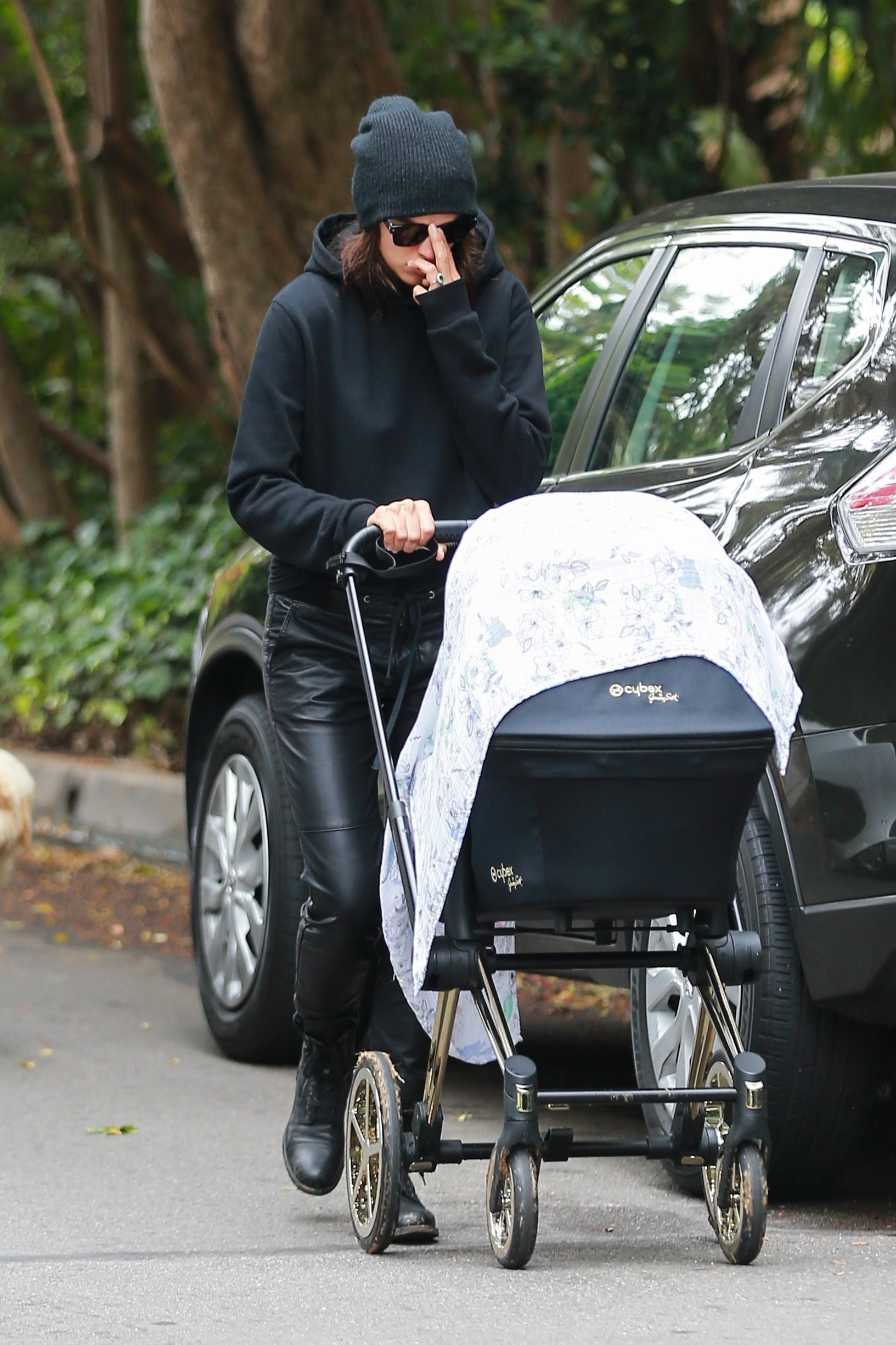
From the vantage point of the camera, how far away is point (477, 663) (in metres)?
3.34

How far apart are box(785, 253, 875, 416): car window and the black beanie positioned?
2.74ft

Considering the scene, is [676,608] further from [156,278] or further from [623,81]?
[156,278]

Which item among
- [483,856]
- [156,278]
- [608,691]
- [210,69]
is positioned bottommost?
[156,278]

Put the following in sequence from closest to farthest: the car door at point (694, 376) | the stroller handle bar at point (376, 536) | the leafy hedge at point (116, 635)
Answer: the stroller handle bar at point (376, 536) → the car door at point (694, 376) → the leafy hedge at point (116, 635)

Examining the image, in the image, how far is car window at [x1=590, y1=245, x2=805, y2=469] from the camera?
448 cm

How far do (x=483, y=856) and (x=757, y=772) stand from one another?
46 cm

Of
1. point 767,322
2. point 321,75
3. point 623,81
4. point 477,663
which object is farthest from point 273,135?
point 477,663

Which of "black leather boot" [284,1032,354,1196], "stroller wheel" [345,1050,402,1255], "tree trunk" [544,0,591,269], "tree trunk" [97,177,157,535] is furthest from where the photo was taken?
"tree trunk" [97,177,157,535]

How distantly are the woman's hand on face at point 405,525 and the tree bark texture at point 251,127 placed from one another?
16.9 feet

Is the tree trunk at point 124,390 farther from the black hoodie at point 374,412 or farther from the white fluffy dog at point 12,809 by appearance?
the black hoodie at point 374,412

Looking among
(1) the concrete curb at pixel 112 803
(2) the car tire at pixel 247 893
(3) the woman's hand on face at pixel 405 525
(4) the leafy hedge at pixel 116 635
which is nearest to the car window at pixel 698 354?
(3) the woman's hand on face at pixel 405 525

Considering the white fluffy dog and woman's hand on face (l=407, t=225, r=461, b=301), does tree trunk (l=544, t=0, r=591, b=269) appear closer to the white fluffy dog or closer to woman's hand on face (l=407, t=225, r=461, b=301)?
the white fluffy dog

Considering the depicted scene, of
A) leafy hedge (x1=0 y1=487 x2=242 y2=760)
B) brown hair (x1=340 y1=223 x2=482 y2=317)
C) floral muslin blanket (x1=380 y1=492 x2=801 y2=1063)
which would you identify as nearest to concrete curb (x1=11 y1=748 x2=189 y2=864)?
leafy hedge (x1=0 y1=487 x2=242 y2=760)

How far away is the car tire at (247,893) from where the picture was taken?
212 inches
